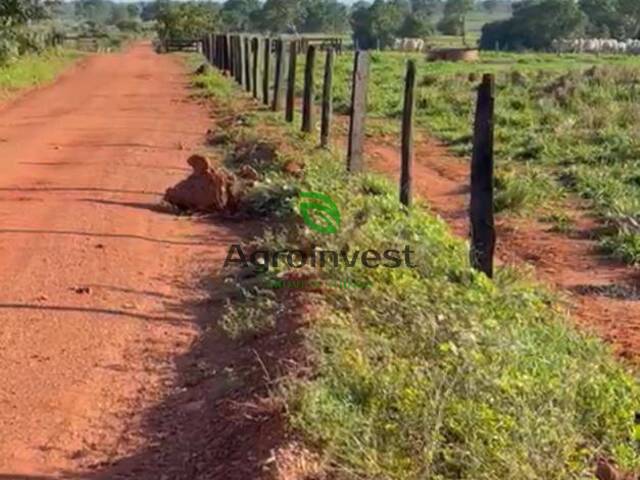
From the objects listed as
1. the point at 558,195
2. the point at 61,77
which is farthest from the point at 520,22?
the point at 558,195

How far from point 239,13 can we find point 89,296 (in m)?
111

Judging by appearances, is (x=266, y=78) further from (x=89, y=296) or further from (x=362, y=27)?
(x=362, y=27)

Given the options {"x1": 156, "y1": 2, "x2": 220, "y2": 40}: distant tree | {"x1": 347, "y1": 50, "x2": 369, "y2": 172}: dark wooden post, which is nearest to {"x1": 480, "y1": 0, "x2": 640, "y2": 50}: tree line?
{"x1": 156, "y1": 2, "x2": 220, "y2": 40}: distant tree

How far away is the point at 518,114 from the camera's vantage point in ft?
65.1

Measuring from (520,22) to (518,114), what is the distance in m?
58.6

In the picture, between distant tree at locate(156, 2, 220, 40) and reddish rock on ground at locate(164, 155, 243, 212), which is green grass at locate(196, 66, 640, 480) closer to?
reddish rock on ground at locate(164, 155, 243, 212)

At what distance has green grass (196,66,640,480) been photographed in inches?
169

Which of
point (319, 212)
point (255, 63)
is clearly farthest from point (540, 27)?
point (319, 212)

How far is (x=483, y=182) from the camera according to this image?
7410 mm

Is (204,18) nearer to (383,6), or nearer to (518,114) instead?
(383,6)

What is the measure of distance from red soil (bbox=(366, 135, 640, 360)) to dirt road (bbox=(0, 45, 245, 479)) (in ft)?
8.76

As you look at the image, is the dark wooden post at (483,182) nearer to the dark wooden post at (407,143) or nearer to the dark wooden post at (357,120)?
the dark wooden post at (407,143)

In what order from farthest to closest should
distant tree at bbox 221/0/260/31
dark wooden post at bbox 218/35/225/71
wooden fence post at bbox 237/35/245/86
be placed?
distant tree at bbox 221/0/260/31 → dark wooden post at bbox 218/35/225/71 → wooden fence post at bbox 237/35/245/86

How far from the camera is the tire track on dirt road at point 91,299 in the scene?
5.12m
